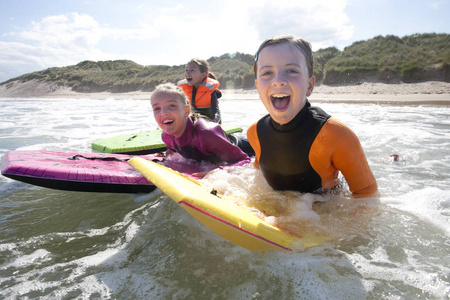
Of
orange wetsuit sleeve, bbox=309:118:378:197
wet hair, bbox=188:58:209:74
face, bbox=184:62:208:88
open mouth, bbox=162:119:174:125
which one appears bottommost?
orange wetsuit sleeve, bbox=309:118:378:197

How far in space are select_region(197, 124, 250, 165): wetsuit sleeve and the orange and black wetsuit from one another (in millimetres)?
794

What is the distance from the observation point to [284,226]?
5.74 feet

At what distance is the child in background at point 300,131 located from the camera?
67.7 inches

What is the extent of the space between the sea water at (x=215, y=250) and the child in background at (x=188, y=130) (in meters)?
0.33

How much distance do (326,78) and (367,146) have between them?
16.5 metres

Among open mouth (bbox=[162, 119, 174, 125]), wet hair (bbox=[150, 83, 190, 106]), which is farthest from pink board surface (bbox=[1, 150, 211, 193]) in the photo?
wet hair (bbox=[150, 83, 190, 106])

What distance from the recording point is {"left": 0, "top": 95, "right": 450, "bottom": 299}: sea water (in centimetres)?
144

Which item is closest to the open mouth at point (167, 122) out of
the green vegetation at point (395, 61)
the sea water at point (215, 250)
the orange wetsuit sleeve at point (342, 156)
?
the sea water at point (215, 250)

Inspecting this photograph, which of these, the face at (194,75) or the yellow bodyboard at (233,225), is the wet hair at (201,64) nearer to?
the face at (194,75)

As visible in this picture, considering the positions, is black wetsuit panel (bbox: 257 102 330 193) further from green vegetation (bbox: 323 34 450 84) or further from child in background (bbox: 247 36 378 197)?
green vegetation (bbox: 323 34 450 84)

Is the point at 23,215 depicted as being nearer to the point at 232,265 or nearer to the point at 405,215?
the point at 232,265

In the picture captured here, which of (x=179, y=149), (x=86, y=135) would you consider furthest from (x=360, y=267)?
(x=86, y=135)

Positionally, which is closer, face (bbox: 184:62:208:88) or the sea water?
the sea water

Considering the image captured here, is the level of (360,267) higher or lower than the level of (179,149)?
lower
